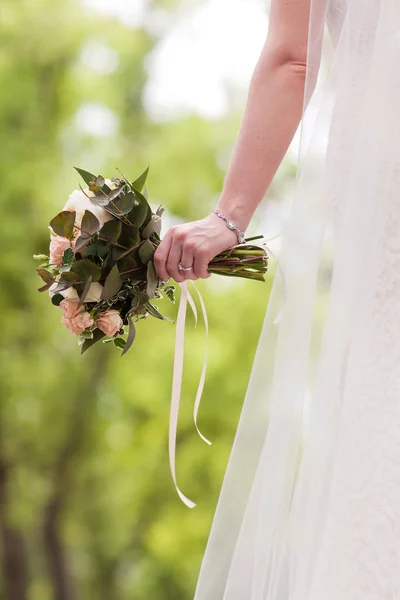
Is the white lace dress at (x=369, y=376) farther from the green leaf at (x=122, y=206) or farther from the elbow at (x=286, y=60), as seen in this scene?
the green leaf at (x=122, y=206)

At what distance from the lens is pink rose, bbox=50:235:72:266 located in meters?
1.17

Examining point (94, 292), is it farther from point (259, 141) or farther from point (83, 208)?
point (259, 141)

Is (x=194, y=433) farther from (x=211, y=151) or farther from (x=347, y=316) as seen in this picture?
(x=347, y=316)

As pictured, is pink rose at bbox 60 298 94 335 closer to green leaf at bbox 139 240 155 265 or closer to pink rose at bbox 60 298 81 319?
pink rose at bbox 60 298 81 319

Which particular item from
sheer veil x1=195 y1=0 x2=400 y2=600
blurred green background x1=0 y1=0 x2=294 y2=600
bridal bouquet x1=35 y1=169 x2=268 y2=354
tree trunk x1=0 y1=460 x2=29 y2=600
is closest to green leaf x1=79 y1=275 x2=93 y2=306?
bridal bouquet x1=35 y1=169 x2=268 y2=354

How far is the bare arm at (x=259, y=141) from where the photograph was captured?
109 centimetres

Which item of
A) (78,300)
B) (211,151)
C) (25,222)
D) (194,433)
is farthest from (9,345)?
(78,300)

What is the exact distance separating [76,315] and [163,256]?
0.15 meters

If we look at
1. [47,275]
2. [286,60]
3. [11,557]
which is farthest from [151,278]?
[11,557]

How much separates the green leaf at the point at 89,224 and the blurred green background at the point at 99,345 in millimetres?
5285

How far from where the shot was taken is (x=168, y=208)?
7188 millimetres

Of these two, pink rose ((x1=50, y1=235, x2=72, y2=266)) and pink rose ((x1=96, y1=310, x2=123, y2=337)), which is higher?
pink rose ((x1=50, y1=235, x2=72, y2=266))

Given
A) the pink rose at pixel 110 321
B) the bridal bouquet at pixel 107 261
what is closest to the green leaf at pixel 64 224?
the bridal bouquet at pixel 107 261

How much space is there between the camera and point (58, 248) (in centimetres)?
117
